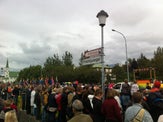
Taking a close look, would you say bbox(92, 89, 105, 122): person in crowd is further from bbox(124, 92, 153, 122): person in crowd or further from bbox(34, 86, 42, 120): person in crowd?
bbox(34, 86, 42, 120): person in crowd

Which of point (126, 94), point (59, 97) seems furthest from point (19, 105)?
point (59, 97)

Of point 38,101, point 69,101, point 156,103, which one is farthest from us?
point 38,101

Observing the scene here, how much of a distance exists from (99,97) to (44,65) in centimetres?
8620

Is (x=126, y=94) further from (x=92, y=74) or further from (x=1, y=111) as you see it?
(x=92, y=74)

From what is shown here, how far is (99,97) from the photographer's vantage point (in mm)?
7695

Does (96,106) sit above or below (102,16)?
below

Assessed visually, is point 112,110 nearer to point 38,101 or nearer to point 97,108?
point 97,108

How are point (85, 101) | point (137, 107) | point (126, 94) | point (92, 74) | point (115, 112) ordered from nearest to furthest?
point (137, 107), point (115, 112), point (85, 101), point (126, 94), point (92, 74)

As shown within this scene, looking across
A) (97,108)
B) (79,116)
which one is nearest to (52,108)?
(97,108)

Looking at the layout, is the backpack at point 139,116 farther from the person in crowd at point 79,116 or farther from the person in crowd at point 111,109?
the person in crowd at point 79,116

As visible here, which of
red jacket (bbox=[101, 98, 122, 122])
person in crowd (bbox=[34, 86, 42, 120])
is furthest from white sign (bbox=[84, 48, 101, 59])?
person in crowd (bbox=[34, 86, 42, 120])

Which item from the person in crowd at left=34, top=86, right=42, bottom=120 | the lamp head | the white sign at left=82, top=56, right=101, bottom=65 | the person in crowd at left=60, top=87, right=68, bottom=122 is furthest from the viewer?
the person in crowd at left=34, top=86, right=42, bottom=120

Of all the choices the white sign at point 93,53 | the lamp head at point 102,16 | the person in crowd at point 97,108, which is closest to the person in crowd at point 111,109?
the person in crowd at point 97,108

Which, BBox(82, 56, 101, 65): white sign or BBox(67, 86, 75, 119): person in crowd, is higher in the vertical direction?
BBox(82, 56, 101, 65): white sign
